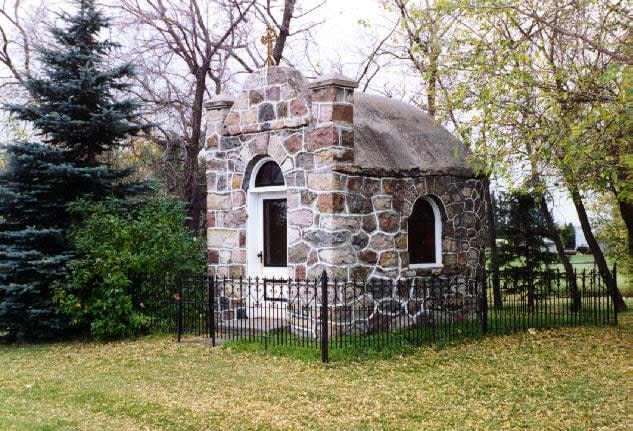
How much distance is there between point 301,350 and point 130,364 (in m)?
2.56

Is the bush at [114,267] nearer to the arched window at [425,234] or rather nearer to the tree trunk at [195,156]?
the arched window at [425,234]

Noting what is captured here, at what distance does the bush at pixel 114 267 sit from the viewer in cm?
1144

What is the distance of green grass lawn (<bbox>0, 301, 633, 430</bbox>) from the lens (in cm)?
677

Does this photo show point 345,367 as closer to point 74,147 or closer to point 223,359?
point 223,359

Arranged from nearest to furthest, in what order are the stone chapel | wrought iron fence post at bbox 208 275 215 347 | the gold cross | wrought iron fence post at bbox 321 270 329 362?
wrought iron fence post at bbox 321 270 329 362, the stone chapel, wrought iron fence post at bbox 208 275 215 347, the gold cross

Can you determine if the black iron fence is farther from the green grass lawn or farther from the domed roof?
the domed roof

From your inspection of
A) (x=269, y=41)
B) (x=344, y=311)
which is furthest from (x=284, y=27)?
(x=344, y=311)

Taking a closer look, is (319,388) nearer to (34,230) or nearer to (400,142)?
(400,142)

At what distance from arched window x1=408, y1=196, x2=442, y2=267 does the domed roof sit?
77cm

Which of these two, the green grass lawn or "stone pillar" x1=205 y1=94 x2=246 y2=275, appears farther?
"stone pillar" x1=205 y1=94 x2=246 y2=275

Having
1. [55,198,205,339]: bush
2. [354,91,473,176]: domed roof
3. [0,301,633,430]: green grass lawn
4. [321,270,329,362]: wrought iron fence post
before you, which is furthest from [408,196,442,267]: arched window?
[55,198,205,339]: bush

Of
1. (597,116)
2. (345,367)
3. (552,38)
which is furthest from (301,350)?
(552,38)

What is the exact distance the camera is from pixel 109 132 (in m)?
12.7

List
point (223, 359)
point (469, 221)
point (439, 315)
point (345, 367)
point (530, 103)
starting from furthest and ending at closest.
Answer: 1. point (469, 221)
2. point (439, 315)
3. point (530, 103)
4. point (223, 359)
5. point (345, 367)
